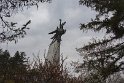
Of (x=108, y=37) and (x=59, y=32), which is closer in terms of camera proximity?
(x=108, y=37)

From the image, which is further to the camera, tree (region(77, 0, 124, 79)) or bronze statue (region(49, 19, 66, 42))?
bronze statue (region(49, 19, 66, 42))

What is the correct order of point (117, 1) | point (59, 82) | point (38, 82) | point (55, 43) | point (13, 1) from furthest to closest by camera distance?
point (55, 43), point (59, 82), point (38, 82), point (117, 1), point (13, 1)

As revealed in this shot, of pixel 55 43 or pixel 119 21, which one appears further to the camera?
pixel 55 43

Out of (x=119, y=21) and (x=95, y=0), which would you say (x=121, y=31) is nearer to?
(x=119, y=21)

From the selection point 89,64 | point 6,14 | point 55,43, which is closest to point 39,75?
point 89,64

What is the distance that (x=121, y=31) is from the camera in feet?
60.7

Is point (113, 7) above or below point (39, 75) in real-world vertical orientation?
above

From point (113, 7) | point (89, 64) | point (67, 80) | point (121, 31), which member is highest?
point (113, 7)

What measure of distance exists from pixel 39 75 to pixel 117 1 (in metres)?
8.29

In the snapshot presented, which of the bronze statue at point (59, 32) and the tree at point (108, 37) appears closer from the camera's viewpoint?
the tree at point (108, 37)

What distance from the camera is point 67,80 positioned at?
104 ft

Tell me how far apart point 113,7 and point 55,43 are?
103 ft

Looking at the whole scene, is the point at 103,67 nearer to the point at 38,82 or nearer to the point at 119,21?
the point at 119,21

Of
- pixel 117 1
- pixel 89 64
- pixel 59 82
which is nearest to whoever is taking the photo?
pixel 117 1
